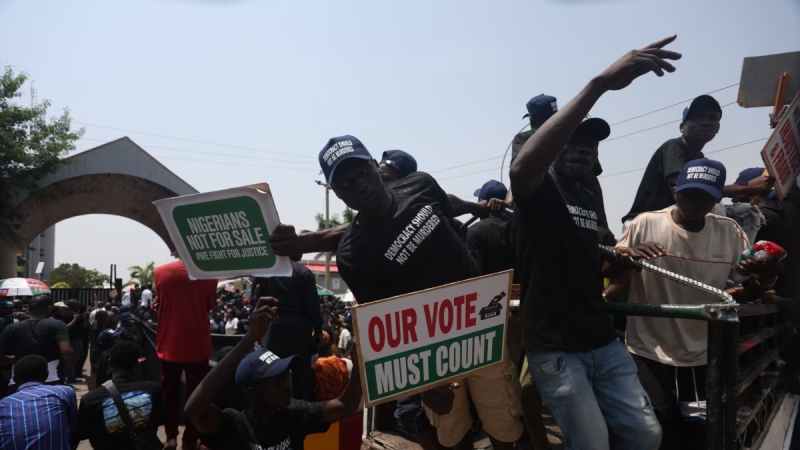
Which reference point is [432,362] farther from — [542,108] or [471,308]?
[542,108]

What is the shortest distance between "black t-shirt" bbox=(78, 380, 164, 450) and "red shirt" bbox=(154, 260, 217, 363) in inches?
37.6

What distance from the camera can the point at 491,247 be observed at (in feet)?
14.2

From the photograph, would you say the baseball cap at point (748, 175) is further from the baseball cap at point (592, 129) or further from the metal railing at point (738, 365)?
the baseball cap at point (592, 129)

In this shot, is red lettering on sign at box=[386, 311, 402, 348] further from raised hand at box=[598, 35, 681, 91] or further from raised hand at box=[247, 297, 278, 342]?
raised hand at box=[598, 35, 681, 91]

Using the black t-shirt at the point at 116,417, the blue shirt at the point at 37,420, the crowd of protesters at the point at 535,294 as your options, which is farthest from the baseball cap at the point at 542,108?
the blue shirt at the point at 37,420

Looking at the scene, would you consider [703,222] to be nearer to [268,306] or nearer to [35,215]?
[268,306]

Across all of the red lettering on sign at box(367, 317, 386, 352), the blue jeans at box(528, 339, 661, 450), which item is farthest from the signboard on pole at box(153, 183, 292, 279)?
the blue jeans at box(528, 339, 661, 450)

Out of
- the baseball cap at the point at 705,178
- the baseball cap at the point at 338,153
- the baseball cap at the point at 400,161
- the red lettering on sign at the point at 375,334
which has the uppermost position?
the baseball cap at the point at 400,161

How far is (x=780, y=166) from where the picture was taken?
415cm

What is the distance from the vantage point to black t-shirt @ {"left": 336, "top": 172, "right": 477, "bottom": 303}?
302 centimetres

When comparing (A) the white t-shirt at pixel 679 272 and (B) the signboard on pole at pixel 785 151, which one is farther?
(B) the signboard on pole at pixel 785 151

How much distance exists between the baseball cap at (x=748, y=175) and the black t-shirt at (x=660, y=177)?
3.64 feet

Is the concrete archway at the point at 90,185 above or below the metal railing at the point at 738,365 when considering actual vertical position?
above

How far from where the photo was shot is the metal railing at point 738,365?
2020 mm
